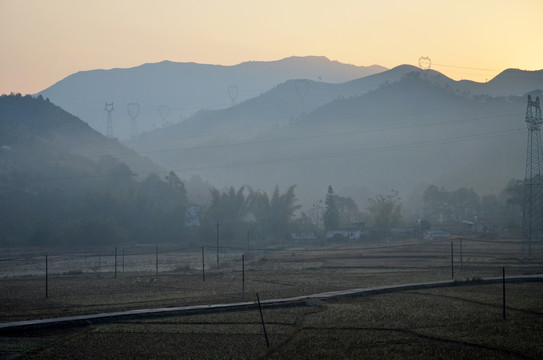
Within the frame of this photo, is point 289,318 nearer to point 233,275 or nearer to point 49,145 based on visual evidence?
point 233,275

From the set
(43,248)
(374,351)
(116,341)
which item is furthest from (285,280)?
(43,248)

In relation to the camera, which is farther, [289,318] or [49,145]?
[49,145]

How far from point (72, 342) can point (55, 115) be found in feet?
472

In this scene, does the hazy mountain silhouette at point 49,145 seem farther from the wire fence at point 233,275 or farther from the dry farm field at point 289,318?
the dry farm field at point 289,318

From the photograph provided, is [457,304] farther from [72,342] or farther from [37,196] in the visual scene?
[37,196]

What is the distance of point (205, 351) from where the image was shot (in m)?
18.8

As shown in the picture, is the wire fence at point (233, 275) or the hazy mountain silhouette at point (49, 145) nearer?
the wire fence at point (233, 275)

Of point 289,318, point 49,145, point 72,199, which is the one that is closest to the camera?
point 289,318

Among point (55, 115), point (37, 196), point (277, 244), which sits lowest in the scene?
point (277, 244)

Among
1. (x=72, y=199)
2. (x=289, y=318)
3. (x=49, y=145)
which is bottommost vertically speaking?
(x=289, y=318)

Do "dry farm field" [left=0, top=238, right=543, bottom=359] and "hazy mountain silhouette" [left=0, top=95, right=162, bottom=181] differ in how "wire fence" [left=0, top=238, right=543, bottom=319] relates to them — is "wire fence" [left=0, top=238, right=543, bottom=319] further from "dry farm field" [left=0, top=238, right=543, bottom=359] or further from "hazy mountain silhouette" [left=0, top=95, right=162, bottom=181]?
"hazy mountain silhouette" [left=0, top=95, right=162, bottom=181]

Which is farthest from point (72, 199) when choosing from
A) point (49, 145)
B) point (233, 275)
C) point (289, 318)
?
point (289, 318)

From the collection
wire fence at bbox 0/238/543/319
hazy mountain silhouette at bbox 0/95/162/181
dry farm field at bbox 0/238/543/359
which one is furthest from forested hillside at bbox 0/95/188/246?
dry farm field at bbox 0/238/543/359

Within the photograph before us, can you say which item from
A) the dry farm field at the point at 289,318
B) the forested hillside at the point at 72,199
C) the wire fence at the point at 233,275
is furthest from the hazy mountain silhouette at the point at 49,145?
the dry farm field at the point at 289,318
